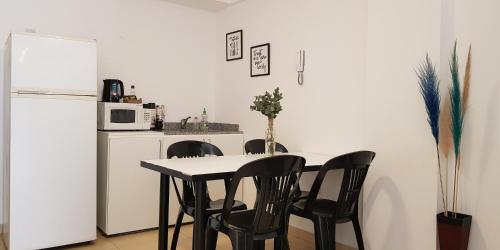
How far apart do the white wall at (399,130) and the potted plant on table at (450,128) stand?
73mm

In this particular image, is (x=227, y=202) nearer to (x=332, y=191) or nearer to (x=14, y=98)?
(x=332, y=191)

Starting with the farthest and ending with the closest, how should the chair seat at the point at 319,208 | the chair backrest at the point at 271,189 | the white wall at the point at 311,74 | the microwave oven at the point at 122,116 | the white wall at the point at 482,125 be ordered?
the microwave oven at the point at 122,116, the white wall at the point at 311,74, the chair seat at the point at 319,208, the white wall at the point at 482,125, the chair backrest at the point at 271,189

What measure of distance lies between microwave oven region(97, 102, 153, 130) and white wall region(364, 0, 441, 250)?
6.98 ft

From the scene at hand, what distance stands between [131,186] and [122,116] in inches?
26.2

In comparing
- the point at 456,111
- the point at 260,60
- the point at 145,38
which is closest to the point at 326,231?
the point at 456,111

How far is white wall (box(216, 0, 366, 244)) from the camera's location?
10.5ft

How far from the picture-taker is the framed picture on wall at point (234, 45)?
4375 millimetres

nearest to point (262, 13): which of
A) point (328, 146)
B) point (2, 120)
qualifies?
point (328, 146)

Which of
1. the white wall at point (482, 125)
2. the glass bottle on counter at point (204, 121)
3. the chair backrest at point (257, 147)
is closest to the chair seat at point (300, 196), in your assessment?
the chair backrest at point (257, 147)

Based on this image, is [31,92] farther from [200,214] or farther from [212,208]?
[200,214]

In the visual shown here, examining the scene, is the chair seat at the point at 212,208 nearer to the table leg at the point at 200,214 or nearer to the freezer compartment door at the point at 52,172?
the table leg at the point at 200,214

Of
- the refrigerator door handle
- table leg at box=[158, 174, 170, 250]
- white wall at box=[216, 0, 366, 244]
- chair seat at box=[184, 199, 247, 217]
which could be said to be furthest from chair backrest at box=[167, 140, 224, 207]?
the refrigerator door handle

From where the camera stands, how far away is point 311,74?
355 cm

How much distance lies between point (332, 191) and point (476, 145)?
1.25 metres
